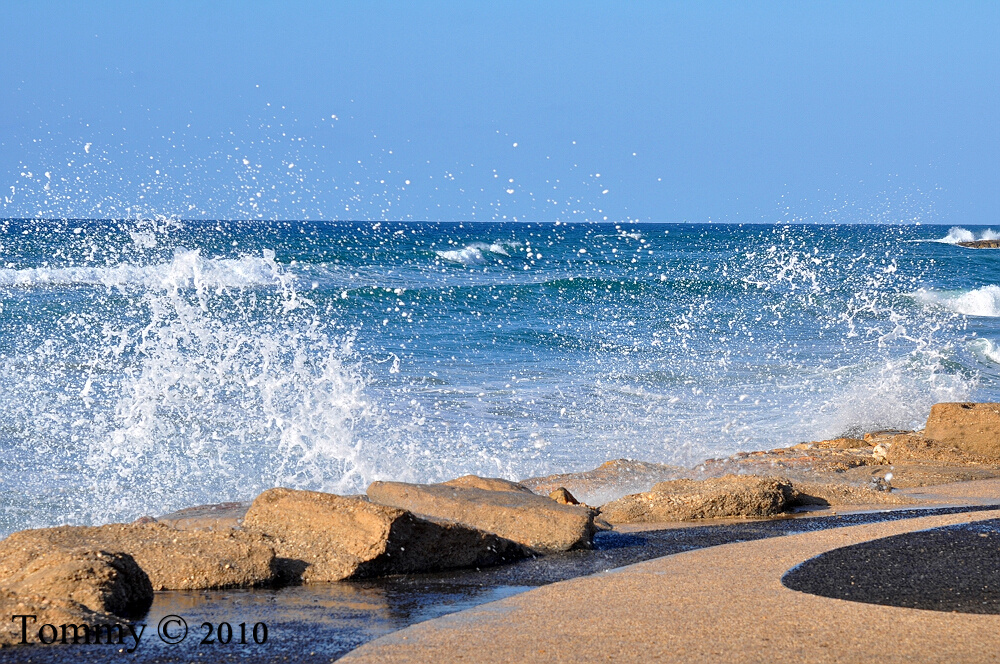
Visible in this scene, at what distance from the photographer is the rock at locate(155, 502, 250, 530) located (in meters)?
4.81

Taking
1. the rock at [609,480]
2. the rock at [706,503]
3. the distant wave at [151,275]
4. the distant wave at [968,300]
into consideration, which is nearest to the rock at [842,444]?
the rock at [609,480]

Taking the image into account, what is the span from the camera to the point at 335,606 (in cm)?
373

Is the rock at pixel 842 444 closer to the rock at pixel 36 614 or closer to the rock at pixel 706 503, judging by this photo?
the rock at pixel 706 503

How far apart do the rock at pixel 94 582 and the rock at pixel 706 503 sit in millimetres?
2631

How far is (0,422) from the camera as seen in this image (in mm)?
8086

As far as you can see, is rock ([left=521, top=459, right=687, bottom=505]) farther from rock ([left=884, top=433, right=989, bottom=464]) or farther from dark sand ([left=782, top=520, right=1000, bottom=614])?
dark sand ([left=782, top=520, right=1000, bottom=614])

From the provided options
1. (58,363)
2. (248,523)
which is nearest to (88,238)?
(58,363)

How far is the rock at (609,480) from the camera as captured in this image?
21.9ft

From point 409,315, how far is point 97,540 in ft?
47.2

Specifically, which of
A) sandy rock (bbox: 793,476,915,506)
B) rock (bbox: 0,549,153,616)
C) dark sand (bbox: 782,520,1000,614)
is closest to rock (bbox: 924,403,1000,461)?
sandy rock (bbox: 793,476,915,506)

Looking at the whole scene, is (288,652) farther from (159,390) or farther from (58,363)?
(58,363)

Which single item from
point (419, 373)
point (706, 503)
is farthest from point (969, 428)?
point (419, 373)

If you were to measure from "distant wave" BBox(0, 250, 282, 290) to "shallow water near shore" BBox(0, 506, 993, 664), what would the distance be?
17.6 m

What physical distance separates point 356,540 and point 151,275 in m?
20.7
